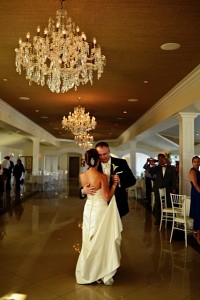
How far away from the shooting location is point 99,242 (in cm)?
346

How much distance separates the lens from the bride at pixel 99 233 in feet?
11.3

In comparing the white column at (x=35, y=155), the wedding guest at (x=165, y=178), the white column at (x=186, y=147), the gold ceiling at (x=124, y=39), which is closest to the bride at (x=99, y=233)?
the gold ceiling at (x=124, y=39)

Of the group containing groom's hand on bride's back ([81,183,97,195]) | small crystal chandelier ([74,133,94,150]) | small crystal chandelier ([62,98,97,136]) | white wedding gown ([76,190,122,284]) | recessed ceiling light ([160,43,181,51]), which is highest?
recessed ceiling light ([160,43,181,51])

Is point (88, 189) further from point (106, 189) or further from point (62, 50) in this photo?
point (62, 50)

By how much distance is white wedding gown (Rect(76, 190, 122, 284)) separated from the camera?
11.3 feet

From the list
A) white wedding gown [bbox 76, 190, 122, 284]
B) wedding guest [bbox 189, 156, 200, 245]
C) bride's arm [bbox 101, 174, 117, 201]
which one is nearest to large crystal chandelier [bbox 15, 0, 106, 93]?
bride's arm [bbox 101, 174, 117, 201]

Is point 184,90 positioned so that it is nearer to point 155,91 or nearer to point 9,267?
point 155,91

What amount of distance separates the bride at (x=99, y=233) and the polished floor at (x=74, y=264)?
155mm

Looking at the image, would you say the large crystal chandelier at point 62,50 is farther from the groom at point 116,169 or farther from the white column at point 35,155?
the white column at point 35,155

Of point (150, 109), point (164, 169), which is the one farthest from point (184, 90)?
point (150, 109)

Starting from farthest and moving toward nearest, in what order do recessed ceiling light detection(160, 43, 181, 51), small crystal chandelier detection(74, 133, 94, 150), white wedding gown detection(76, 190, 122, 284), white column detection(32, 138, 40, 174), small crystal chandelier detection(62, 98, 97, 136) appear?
1. white column detection(32, 138, 40, 174)
2. small crystal chandelier detection(74, 133, 94, 150)
3. small crystal chandelier detection(62, 98, 97, 136)
4. recessed ceiling light detection(160, 43, 181, 51)
5. white wedding gown detection(76, 190, 122, 284)

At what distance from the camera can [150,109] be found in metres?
9.32

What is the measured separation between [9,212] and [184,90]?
227 inches

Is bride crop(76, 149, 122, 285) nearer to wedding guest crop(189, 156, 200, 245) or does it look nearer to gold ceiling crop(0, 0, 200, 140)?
gold ceiling crop(0, 0, 200, 140)
